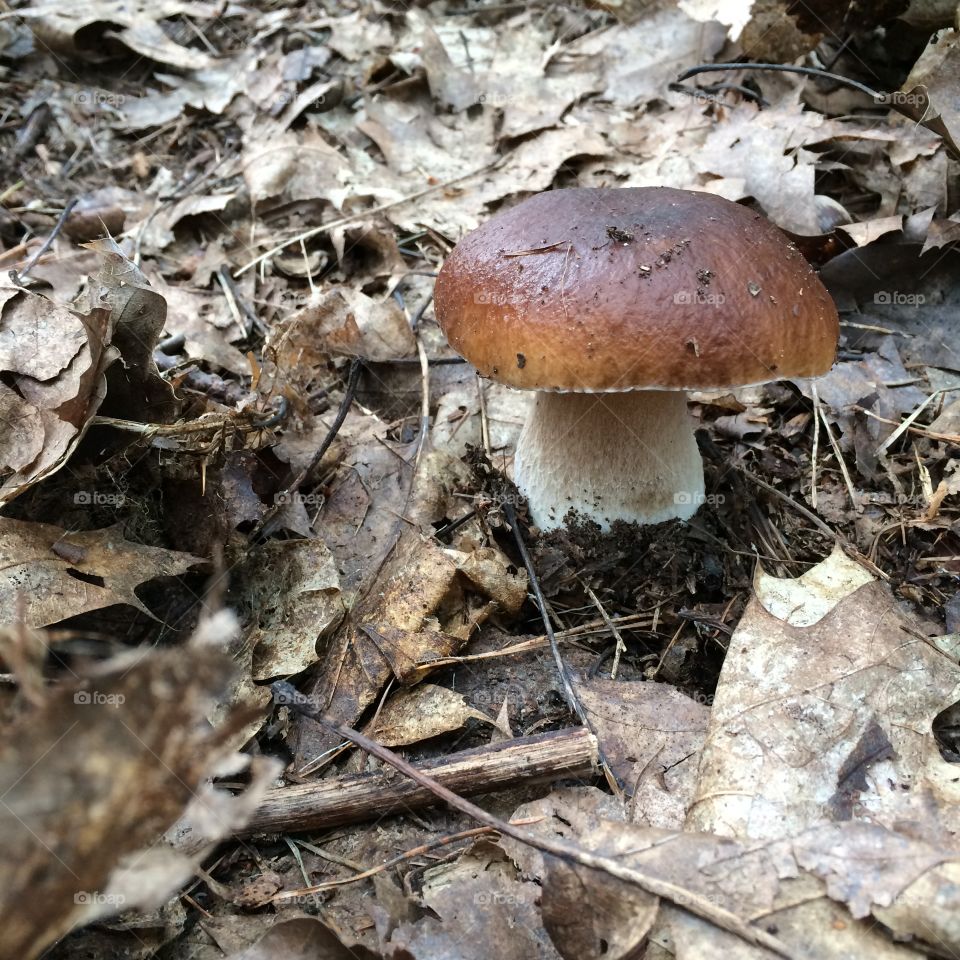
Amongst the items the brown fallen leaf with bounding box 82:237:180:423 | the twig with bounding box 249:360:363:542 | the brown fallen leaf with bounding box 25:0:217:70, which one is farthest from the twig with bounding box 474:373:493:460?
the brown fallen leaf with bounding box 25:0:217:70

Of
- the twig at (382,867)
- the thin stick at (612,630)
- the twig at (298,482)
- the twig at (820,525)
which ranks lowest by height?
the thin stick at (612,630)

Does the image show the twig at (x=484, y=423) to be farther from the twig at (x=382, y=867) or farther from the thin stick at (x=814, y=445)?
the twig at (x=382, y=867)

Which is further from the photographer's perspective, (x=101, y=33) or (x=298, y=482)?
(x=101, y=33)

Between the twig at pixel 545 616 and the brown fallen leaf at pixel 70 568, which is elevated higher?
the brown fallen leaf at pixel 70 568

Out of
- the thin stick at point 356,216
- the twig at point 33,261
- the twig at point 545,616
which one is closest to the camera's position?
the twig at point 545,616

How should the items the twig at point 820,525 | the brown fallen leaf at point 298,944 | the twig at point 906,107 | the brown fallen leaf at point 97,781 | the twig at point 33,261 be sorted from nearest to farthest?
the brown fallen leaf at point 97,781
the brown fallen leaf at point 298,944
the twig at point 33,261
the twig at point 820,525
the twig at point 906,107

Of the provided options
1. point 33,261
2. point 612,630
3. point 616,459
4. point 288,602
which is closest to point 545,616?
point 612,630

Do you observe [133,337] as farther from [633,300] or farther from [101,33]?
[101,33]

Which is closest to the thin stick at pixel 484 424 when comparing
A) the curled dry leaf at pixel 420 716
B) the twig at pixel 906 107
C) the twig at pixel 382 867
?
the curled dry leaf at pixel 420 716
